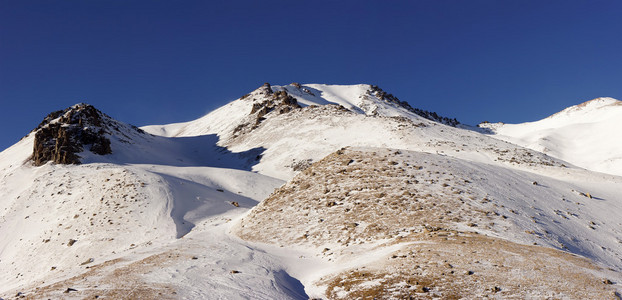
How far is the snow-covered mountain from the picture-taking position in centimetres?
1005

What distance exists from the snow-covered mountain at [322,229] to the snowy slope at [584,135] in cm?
4676

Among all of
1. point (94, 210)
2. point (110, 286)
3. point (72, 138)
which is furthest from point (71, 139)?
point (110, 286)

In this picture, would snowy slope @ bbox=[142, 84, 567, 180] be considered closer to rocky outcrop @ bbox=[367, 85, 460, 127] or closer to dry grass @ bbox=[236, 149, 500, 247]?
dry grass @ bbox=[236, 149, 500, 247]

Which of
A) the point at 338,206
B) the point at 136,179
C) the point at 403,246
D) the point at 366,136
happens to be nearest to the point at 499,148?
the point at 366,136

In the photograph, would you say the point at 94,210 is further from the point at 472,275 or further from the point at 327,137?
the point at 327,137

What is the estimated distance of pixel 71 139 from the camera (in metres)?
47.9

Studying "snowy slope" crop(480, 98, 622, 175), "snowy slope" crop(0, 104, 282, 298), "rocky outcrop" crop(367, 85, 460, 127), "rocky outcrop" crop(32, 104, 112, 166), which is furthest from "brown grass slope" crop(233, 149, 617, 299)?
"rocky outcrop" crop(367, 85, 460, 127)

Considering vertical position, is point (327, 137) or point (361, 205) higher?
point (327, 137)

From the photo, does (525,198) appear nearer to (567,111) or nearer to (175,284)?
(175,284)

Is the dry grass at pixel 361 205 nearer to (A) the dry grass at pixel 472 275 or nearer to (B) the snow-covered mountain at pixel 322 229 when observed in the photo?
(B) the snow-covered mountain at pixel 322 229

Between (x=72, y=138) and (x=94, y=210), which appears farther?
(x=72, y=138)

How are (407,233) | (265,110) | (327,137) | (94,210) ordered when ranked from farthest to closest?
(265,110) → (327,137) → (94,210) → (407,233)

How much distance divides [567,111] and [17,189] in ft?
533

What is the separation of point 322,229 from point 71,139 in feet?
150
